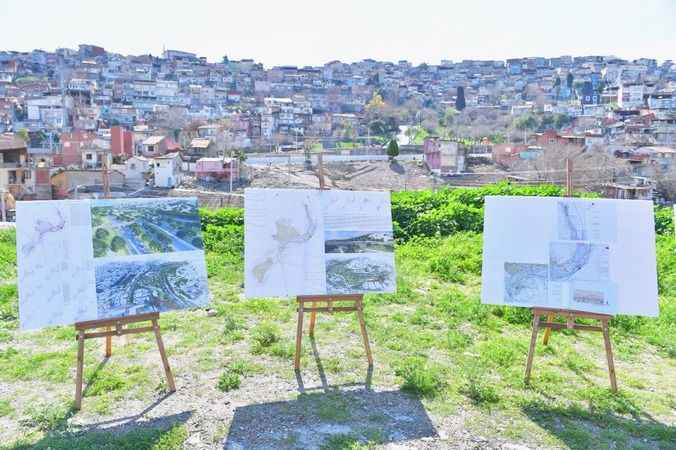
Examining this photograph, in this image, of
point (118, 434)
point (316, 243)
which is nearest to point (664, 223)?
point (316, 243)

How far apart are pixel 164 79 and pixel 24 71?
2040 cm

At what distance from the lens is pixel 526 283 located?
4785mm

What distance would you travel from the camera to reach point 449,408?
14.2 ft

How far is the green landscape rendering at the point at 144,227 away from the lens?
455cm

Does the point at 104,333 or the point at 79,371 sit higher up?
the point at 104,333

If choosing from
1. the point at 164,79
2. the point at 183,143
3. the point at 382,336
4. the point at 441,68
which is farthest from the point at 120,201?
the point at 441,68

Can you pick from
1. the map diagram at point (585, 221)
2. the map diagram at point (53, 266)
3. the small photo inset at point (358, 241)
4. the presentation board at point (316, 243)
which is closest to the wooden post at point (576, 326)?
the map diagram at point (585, 221)

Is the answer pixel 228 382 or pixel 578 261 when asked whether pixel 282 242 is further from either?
pixel 578 261

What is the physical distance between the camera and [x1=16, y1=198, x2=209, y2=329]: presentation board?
13.9 ft

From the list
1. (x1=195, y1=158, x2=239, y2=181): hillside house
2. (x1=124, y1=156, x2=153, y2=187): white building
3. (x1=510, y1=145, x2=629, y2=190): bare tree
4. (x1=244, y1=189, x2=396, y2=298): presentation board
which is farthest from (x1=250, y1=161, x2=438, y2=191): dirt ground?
Result: (x1=244, y1=189, x2=396, y2=298): presentation board

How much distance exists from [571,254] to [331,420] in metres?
2.43

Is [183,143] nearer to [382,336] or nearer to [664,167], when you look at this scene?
[664,167]

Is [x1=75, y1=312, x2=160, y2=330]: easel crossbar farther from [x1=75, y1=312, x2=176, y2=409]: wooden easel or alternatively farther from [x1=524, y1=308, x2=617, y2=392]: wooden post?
[x1=524, y1=308, x2=617, y2=392]: wooden post

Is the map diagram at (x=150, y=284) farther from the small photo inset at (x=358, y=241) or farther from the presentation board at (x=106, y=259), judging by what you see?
the small photo inset at (x=358, y=241)
